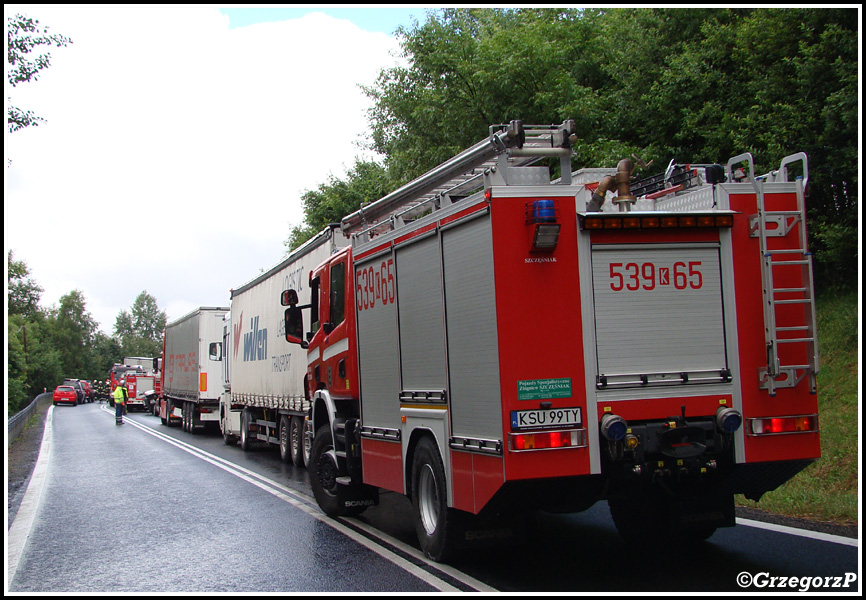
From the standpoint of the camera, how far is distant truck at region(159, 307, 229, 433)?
2706cm

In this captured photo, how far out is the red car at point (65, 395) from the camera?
64750mm

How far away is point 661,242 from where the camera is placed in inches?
257

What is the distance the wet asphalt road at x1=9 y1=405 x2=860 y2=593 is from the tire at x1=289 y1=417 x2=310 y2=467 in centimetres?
322

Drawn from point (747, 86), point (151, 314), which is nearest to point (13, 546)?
point (747, 86)

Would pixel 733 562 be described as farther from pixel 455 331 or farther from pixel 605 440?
pixel 455 331

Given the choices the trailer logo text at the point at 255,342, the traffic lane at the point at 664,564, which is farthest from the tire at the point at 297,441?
the traffic lane at the point at 664,564

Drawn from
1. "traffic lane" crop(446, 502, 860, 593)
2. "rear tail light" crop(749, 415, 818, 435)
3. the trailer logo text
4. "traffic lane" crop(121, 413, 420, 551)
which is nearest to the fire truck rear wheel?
"traffic lane" crop(121, 413, 420, 551)

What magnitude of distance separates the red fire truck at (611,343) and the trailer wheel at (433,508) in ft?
0.08

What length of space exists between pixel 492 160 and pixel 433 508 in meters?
3.08

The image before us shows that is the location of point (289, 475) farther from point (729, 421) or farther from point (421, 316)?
point (729, 421)

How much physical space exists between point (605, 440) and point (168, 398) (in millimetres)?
30570

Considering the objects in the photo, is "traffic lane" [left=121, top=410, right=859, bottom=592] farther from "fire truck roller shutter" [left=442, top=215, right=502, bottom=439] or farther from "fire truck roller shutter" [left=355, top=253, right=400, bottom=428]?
"fire truck roller shutter" [left=355, top=253, right=400, bottom=428]

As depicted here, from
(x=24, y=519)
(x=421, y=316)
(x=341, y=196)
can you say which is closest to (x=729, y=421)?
(x=421, y=316)

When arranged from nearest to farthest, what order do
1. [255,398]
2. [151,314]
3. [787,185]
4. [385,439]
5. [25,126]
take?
[787,185] → [385,439] → [25,126] → [255,398] → [151,314]
